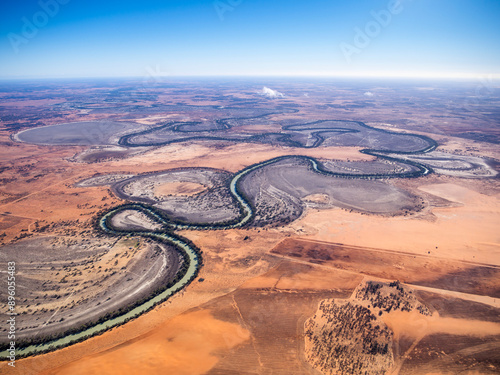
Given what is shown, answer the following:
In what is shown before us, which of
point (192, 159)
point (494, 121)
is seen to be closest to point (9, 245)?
point (192, 159)

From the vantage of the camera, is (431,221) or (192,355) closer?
(192,355)

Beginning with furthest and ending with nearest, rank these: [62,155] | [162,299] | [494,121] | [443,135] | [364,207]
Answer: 1. [494,121]
2. [443,135]
3. [62,155]
4. [364,207]
5. [162,299]

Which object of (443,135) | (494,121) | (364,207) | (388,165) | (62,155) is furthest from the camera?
(494,121)

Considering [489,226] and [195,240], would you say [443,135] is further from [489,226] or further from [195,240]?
[195,240]
